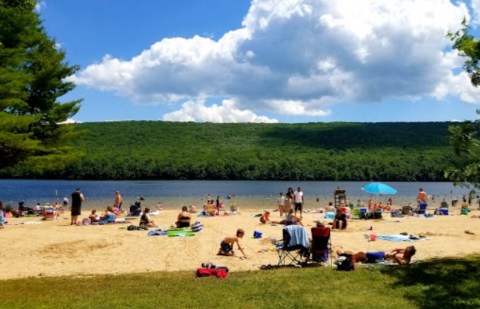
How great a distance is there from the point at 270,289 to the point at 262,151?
11755 centimetres

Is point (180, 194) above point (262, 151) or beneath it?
beneath

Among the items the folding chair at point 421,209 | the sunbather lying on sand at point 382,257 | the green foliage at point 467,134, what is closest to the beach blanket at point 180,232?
the sunbather lying on sand at point 382,257

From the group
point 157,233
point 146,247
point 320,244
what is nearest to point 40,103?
point 157,233

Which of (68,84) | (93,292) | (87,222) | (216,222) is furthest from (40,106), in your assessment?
(93,292)

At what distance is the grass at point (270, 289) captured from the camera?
8.23 meters

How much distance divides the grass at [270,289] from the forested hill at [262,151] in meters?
93.1

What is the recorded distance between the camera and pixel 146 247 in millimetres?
15523

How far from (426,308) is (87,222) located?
1778cm

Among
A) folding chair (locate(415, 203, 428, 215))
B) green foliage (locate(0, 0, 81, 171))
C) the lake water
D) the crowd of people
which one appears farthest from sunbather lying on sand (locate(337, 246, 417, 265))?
the lake water

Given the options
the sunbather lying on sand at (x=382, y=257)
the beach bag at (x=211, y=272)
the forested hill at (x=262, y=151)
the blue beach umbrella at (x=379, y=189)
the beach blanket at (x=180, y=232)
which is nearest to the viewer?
the beach bag at (x=211, y=272)

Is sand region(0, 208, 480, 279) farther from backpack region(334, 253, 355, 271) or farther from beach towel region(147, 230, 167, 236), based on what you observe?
backpack region(334, 253, 355, 271)

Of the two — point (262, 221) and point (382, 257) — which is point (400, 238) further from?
point (262, 221)

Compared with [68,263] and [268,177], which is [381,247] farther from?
[268,177]

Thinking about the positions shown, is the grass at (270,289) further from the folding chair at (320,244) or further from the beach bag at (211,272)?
the folding chair at (320,244)
